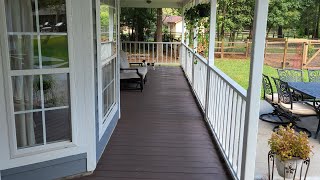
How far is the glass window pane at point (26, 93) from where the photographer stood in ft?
8.59

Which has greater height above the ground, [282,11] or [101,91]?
[282,11]

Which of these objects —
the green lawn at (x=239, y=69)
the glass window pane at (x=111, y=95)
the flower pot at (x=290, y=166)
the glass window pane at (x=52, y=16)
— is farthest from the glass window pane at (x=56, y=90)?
the green lawn at (x=239, y=69)

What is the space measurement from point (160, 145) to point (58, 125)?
4.89 feet

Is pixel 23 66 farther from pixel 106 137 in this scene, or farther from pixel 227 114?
pixel 227 114

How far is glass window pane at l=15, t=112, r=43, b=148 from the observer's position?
2.70 m

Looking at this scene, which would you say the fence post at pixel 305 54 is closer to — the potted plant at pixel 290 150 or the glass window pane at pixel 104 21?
the potted plant at pixel 290 150

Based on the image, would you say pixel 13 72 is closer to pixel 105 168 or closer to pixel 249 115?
pixel 105 168

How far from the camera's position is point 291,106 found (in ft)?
18.6

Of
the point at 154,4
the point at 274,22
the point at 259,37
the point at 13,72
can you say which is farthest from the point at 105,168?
the point at 274,22

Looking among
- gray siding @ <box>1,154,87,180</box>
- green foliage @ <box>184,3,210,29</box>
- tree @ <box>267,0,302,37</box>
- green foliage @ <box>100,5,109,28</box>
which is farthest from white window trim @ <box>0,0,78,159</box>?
tree @ <box>267,0,302,37</box>

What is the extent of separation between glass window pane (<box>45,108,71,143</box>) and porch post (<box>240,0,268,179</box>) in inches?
66.0

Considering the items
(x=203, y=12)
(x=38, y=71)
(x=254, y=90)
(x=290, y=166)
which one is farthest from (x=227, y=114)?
(x=203, y=12)

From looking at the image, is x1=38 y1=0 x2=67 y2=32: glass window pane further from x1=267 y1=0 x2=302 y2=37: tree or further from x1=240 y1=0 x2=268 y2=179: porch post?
x1=267 y1=0 x2=302 y2=37: tree

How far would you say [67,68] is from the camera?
9.32ft
